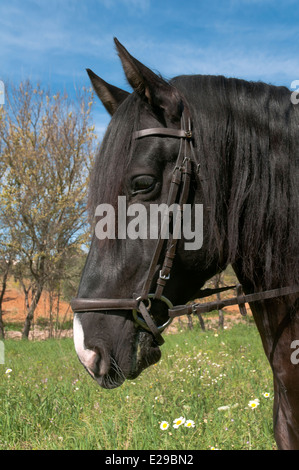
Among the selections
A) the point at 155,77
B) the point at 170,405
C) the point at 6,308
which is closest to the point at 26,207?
the point at 170,405

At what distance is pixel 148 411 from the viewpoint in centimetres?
304

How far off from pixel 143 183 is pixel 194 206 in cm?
26

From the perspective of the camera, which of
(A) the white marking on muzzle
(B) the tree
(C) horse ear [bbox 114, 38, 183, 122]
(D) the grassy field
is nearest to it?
(A) the white marking on muzzle

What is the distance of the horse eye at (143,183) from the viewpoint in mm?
1584

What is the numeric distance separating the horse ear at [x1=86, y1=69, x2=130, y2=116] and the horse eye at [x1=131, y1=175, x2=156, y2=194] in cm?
62

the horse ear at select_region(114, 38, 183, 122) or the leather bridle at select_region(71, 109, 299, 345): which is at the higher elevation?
the horse ear at select_region(114, 38, 183, 122)

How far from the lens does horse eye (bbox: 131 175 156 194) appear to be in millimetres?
1584

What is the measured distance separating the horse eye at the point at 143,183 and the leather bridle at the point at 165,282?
9 cm

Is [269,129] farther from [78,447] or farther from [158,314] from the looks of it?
[78,447]

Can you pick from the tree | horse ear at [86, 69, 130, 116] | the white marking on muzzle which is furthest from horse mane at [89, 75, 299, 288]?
the tree

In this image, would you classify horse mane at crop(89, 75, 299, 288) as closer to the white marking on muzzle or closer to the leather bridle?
the leather bridle

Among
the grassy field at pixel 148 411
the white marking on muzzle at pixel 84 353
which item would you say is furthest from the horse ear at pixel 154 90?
the grassy field at pixel 148 411

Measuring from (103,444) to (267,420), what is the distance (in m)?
1.26
